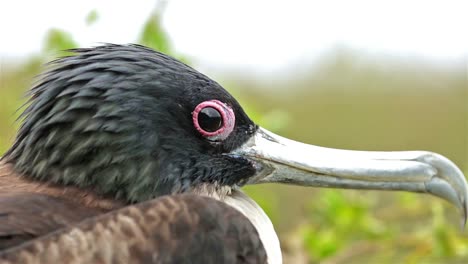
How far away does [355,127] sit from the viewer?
830 cm

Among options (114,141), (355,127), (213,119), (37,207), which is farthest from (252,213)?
(355,127)

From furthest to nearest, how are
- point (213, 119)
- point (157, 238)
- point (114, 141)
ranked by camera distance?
point (213, 119) → point (114, 141) → point (157, 238)

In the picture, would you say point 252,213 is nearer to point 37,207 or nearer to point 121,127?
point 121,127

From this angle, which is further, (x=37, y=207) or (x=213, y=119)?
(x=213, y=119)

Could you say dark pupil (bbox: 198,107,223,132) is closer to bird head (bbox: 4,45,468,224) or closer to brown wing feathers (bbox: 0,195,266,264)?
bird head (bbox: 4,45,468,224)

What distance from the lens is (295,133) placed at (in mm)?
7668

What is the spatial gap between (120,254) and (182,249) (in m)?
0.13

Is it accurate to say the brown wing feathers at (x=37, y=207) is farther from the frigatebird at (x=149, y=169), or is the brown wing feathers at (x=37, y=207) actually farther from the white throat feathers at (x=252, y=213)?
the white throat feathers at (x=252, y=213)

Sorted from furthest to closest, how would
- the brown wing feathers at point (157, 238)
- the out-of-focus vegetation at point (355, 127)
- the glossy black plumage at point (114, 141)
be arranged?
the out-of-focus vegetation at point (355, 127)
the glossy black plumage at point (114, 141)
the brown wing feathers at point (157, 238)

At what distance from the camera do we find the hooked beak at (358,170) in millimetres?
2479

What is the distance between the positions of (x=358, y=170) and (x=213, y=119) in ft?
1.16

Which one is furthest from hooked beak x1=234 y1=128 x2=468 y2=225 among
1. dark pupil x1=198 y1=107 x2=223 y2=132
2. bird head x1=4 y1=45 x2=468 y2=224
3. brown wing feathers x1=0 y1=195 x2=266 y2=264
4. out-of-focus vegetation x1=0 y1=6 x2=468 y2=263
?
out-of-focus vegetation x1=0 y1=6 x2=468 y2=263

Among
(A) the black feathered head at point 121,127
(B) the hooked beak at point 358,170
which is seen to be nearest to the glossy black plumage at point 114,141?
(A) the black feathered head at point 121,127

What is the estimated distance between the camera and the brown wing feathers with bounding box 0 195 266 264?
201 cm
